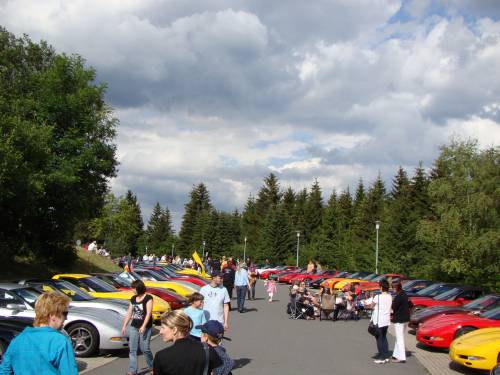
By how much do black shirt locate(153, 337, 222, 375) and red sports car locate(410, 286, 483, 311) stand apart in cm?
1635

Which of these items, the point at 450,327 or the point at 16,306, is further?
the point at 450,327

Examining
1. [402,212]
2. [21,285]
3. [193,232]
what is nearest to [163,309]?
[21,285]

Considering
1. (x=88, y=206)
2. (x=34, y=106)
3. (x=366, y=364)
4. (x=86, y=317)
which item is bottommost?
(x=366, y=364)

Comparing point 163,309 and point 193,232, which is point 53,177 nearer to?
point 163,309

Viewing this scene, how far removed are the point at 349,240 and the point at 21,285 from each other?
6209cm

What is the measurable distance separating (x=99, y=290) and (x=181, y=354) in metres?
13.3

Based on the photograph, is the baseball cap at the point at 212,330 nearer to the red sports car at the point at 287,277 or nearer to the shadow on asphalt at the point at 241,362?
the shadow on asphalt at the point at 241,362

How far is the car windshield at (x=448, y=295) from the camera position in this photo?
2009cm

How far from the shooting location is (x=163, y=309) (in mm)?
16391

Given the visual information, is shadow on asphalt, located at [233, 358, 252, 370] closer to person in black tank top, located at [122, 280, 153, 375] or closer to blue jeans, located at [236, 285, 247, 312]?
person in black tank top, located at [122, 280, 153, 375]

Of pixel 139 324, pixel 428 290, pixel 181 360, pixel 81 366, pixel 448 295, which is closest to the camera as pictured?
pixel 181 360

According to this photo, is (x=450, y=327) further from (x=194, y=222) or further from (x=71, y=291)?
(x=194, y=222)

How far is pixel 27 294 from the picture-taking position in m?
11.7

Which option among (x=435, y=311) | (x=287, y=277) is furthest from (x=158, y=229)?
(x=435, y=311)
